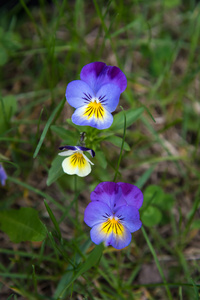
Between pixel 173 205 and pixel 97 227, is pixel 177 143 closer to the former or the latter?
pixel 173 205

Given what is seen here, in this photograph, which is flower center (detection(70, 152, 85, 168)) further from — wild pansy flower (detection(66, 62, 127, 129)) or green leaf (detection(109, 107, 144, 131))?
green leaf (detection(109, 107, 144, 131))

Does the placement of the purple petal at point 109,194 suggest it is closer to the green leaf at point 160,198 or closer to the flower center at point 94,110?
the flower center at point 94,110

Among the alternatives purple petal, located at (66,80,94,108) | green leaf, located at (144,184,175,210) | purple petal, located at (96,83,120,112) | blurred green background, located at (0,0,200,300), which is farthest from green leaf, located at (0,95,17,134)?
green leaf, located at (144,184,175,210)

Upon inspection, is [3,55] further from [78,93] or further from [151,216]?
[151,216]

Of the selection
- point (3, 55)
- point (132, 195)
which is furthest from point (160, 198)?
point (3, 55)

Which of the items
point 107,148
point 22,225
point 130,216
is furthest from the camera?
point 107,148

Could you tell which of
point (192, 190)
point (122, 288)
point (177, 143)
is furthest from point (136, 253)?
point (177, 143)

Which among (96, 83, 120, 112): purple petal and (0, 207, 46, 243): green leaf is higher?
(96, 83, 120, 112): purple petal

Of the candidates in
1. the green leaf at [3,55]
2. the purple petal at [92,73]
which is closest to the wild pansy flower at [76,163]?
the purple petal at [92,73]
